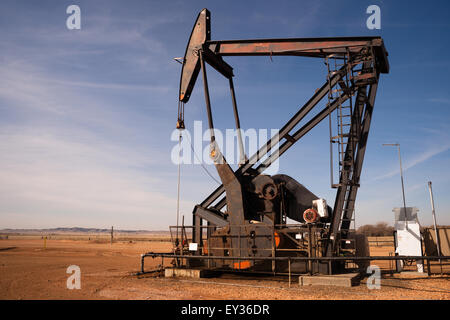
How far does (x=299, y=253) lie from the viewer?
32.8ft

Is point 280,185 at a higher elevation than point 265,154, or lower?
lower

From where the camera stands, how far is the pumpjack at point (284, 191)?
9.54 meters

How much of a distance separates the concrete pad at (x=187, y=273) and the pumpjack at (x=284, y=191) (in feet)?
0.95

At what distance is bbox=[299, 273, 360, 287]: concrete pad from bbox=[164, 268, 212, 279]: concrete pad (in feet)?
10.3

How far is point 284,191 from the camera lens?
11039 mm

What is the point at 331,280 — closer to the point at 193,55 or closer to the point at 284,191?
the point at 284,191

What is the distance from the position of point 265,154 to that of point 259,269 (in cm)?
345

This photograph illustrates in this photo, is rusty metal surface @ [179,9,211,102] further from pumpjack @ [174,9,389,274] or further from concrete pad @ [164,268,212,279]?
concrete pad @ [164,268,212,279]

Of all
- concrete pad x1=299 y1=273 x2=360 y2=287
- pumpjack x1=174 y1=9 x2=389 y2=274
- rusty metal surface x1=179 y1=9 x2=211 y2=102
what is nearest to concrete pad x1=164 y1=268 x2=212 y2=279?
pumpjack x1=174 y1=9 x2=389 y2=274

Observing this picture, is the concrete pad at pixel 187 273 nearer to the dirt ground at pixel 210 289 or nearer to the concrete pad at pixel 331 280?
the dirt ground at pixel 210 289

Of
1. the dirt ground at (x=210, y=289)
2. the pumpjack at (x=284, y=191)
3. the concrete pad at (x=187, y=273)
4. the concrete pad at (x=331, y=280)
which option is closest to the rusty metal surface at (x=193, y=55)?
the pumpjack at (x=284, y=191)

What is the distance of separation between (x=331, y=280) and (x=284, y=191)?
3245 mm
